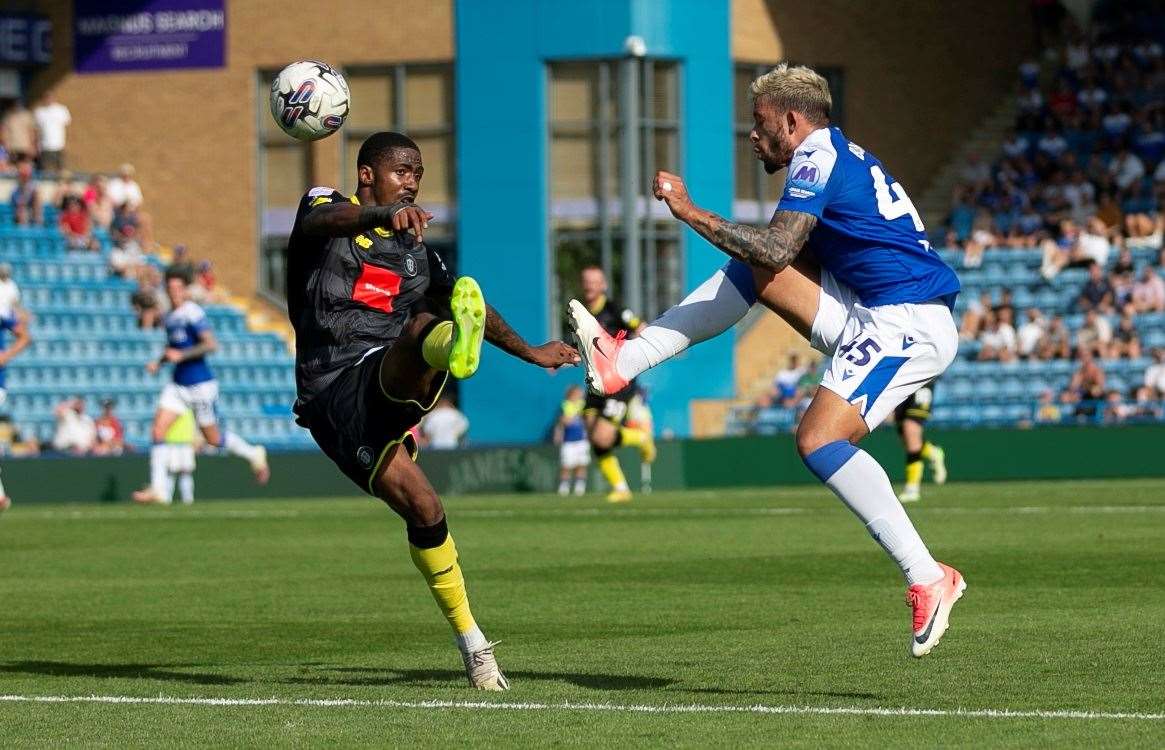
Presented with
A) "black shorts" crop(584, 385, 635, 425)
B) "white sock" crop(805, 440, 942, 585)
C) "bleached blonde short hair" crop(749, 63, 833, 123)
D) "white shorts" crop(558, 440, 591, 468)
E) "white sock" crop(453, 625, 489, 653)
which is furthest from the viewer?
"white shorts" crop(558, 440, 591, 468)

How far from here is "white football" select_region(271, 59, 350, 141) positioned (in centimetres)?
960

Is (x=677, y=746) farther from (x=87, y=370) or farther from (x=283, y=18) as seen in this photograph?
(x=283, y=18)

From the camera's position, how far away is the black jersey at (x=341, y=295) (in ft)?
29.3

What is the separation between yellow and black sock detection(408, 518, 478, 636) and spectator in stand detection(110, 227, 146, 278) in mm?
Result: 26468

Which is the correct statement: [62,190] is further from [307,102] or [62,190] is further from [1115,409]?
[307,102]

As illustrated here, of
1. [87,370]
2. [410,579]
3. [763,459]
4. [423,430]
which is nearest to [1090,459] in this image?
[763,459]

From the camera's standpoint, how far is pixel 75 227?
34.5 metres

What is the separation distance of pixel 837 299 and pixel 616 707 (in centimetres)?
196

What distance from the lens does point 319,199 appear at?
28.9 feet

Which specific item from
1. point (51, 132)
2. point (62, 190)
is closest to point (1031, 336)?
point (62, 190)

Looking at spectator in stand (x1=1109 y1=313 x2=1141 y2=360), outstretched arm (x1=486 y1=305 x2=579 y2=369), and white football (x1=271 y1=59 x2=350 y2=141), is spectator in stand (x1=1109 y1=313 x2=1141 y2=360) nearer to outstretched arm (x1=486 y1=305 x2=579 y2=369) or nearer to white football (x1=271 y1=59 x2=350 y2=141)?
white football (x1=271 y1=59 x2=350 y2=141)

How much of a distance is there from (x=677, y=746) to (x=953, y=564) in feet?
25.6

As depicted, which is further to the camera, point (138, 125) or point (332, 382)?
point (138, 125)

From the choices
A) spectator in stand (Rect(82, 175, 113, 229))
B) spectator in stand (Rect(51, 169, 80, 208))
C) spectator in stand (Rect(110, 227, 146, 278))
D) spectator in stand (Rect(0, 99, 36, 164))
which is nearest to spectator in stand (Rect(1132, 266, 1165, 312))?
spectator in stand (Rect(110, 227, 146, 278))
